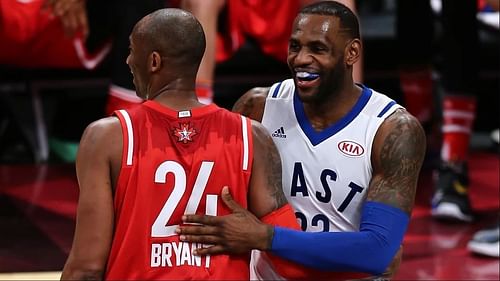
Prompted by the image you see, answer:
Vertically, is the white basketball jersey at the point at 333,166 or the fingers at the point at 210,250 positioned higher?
the white basketball jersey at the point at 333,166

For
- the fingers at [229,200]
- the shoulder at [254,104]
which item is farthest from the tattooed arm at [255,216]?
the shoulder at [254,104]

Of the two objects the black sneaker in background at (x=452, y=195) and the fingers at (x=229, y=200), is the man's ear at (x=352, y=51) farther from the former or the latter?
the black sneaker in background at (x=452, y=195)

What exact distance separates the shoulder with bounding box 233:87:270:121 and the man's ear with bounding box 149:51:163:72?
2.24 ft

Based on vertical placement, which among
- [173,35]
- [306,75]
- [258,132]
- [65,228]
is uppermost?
[173,35]

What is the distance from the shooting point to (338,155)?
3.33 m

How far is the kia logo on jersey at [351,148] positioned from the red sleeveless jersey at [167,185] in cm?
48

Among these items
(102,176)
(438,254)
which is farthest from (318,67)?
(438,254)

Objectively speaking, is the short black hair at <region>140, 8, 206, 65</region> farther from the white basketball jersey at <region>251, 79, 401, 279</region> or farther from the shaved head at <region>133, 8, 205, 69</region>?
the white basketball jersey at <region>251, 79, 401, 279</region>

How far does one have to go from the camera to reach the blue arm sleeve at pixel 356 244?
9.89 ft

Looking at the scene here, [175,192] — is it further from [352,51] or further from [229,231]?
[352,51]

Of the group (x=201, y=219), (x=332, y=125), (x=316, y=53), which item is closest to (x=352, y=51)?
(x=316, y=53)

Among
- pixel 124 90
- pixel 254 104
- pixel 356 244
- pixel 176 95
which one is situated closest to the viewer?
pixel 176 95

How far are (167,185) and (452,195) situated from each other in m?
2.46

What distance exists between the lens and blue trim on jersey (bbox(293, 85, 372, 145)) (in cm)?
335
